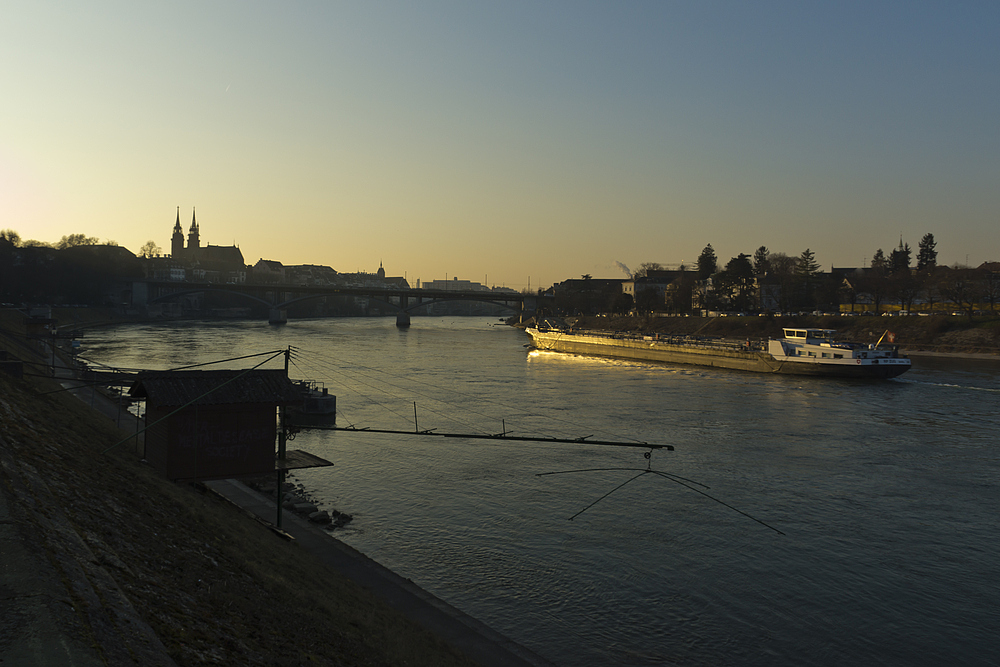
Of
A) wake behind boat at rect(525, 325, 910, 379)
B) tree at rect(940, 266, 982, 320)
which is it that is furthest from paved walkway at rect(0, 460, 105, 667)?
tree at rect(940, 266, 982, 320)

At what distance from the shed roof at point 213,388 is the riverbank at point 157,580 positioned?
6.46ft

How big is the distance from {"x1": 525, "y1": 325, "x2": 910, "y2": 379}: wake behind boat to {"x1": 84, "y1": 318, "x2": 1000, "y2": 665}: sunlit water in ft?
45.7

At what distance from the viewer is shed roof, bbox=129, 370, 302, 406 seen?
1716 cm

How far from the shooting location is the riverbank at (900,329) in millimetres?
81312

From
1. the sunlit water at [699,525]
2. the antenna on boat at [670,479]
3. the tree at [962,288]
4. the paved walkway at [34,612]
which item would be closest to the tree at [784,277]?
the tree at [962,288]

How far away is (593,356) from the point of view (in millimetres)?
93000

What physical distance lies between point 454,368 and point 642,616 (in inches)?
2125

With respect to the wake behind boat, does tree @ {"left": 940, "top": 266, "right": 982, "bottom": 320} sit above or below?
above

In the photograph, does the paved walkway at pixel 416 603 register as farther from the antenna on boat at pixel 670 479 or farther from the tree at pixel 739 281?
the tree at pixel 739 281

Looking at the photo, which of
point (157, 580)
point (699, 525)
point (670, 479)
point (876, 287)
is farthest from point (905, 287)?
point (157, 580)

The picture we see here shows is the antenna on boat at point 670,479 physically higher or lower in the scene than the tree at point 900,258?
lower

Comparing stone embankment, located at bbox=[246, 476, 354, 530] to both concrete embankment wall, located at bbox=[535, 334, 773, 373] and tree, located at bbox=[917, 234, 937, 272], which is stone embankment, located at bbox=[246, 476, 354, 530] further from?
tree, located at bbox=[917, 234, 937, 272]

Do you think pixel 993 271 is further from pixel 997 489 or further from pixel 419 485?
pixel 419 485

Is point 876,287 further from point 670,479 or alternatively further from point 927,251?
point 670,479
